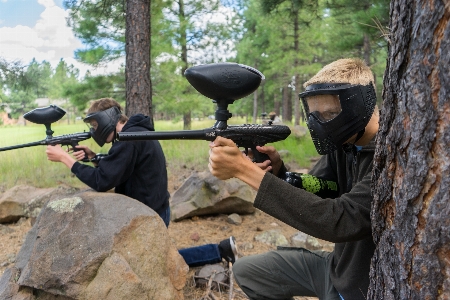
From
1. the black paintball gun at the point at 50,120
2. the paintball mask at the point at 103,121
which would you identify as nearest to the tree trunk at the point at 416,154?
the paintball mask at the point at 103,121

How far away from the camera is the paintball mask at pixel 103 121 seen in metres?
3.56

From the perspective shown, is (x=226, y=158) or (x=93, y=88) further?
(x=93, y=88)

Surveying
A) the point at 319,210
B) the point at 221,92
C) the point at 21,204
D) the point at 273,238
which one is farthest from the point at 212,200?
the point at 319,210

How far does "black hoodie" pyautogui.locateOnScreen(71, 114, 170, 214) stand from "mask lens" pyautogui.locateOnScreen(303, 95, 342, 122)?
6.60 feet

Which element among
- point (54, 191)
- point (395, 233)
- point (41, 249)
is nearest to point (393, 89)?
point (395, 233)

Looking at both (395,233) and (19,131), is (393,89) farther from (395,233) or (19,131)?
(19,131)

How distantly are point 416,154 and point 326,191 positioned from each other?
1140 mm

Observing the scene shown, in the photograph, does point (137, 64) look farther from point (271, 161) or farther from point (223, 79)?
point (223, 79)

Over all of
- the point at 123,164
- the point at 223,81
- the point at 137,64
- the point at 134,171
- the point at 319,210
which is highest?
the point at 137,64

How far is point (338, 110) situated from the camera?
5.87 feet

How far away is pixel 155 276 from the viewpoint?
2729 mm

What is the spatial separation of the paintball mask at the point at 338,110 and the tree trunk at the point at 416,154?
386mm

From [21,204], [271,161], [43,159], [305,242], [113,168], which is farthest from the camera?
[43,159]

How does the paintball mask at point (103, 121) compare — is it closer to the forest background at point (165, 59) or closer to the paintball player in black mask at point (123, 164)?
the paintball player in black mask at point (123, 164)
